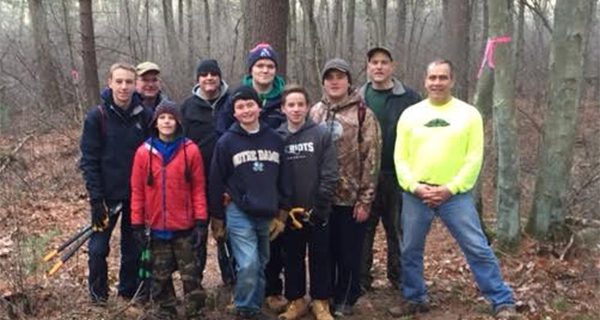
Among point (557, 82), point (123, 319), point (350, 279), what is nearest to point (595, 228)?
point (557, 82)

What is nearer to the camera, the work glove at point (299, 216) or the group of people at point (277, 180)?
the group of people at point (277, 180)

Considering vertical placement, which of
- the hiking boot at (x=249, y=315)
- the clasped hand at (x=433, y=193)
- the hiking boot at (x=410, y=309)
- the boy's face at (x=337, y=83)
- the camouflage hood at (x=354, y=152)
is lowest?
the hiking boot at (x=410, y=309)

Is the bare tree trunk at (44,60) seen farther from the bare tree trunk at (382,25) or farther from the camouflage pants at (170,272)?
the camouflage pants at (170,272)

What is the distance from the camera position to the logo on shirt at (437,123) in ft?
16.5

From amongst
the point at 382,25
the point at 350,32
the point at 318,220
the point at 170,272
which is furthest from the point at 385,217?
the point at 350,32

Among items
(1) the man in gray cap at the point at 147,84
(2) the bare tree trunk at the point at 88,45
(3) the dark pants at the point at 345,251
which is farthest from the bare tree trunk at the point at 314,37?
(3) the dark pants at the point at 345,251

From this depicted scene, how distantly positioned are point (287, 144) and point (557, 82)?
3197mm

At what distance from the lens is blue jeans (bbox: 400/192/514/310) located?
16.7ft

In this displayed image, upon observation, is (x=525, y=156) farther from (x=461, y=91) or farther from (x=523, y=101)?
(x=523, y=101)

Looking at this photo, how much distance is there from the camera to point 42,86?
56.2 feet

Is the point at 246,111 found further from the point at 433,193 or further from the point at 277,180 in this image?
the point at 433,193

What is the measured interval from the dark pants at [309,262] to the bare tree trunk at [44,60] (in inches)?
498

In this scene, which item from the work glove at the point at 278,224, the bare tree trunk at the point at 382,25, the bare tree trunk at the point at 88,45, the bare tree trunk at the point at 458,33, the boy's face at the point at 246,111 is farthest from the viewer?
the bare tree trunk at the point at 382,25

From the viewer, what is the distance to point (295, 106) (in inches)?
193
